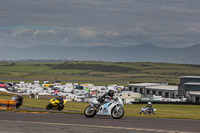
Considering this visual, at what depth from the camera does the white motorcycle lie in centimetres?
2209

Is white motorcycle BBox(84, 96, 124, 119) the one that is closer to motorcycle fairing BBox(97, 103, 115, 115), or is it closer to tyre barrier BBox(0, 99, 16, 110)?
motorcycle fairing BBox(97, 103, 115, 115)

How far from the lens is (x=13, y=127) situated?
1716cm

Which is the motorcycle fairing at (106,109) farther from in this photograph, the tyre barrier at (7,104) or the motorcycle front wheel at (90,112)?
the tyre barrier at (7,104)

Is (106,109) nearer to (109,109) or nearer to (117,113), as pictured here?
(109,109)

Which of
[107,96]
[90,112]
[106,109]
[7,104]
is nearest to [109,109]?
[106,109]

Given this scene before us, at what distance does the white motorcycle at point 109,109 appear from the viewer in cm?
2209

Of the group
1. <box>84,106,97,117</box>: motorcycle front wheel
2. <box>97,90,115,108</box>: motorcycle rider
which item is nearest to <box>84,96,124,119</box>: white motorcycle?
<box>84,106,97,117</box>: motorcycle front wheel

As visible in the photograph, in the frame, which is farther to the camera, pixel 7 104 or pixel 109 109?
pixel 7 104

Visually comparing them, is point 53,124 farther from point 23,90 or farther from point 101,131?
point 23,90

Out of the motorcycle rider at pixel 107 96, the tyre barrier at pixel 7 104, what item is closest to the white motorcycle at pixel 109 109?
the motorcycle rider at pixel 107 96

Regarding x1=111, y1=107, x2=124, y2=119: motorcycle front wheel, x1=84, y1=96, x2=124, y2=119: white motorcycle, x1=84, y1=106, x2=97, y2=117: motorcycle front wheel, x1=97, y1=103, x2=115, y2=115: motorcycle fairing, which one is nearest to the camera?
x1=111, y1=107, x2=124, y2=119: motorcycle front wheel

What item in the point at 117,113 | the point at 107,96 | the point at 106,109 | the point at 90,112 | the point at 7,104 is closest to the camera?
the point at 117,113

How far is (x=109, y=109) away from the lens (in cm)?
2233

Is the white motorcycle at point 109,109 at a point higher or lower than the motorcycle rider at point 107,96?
lower
